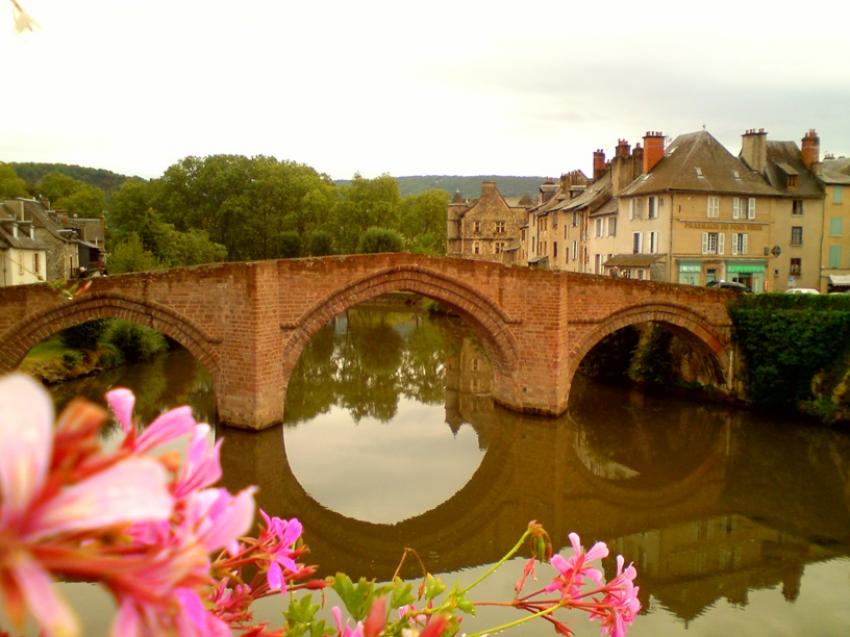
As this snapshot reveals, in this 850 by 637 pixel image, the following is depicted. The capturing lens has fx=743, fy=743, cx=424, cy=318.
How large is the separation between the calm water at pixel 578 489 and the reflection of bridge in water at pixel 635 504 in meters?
0.05

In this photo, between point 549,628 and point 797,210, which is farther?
point 797,210

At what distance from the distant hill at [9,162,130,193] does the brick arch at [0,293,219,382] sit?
3837 inches

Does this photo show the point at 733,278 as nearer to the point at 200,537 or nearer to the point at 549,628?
the point at 549,628

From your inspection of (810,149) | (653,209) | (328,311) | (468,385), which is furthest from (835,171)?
(328,311)

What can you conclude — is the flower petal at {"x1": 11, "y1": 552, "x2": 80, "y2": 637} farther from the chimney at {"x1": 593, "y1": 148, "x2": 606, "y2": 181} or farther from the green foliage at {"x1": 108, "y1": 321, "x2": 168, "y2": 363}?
the chimney at {"x1": 593, "y1": 148, "x2": 606, "y2": 181}

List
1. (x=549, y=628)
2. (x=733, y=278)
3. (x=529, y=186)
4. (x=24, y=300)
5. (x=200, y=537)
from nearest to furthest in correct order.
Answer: (x=200, y=537) < (x=549, y=628) < (x=24, y=300) < (x=733, y=278) < (x=529, y=186)

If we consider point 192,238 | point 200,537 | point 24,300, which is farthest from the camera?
point 192,238

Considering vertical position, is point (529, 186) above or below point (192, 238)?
above

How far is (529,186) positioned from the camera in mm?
190125

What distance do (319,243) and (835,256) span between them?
38.4 meters

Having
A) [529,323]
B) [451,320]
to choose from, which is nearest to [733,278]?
[529,323]

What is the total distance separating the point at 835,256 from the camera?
3212 cm

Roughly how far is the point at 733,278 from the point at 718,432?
1214 cm

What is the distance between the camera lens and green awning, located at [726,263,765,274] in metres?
30.7
